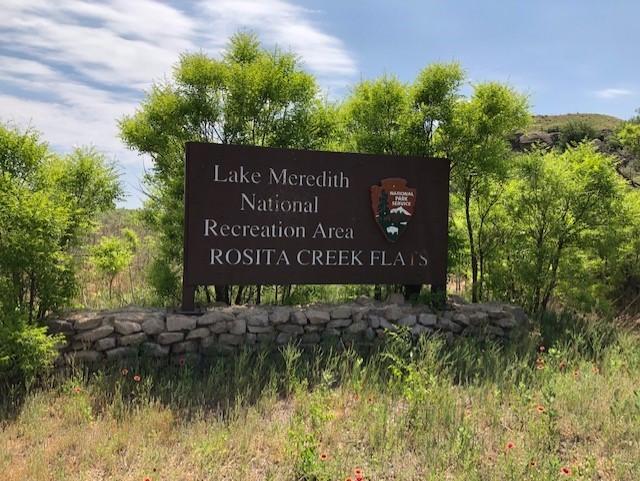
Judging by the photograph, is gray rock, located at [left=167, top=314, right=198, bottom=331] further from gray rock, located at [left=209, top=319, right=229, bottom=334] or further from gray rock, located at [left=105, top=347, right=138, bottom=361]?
gray rock, located at [left=105, top=347, right=138, bottom=361]

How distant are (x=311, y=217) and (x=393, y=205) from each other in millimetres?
1127

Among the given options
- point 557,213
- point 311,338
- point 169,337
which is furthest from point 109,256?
point 557,213

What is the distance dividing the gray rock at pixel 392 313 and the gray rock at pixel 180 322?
2393 mm

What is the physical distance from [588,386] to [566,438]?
1.06m

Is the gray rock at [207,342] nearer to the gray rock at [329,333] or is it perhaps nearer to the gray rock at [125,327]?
the gray rock at [125,327]

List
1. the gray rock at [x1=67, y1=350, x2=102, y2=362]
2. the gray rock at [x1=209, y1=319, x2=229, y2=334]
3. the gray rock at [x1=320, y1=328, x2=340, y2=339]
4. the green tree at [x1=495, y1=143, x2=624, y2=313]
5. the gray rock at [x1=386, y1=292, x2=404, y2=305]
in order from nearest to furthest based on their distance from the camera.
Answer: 1. the gray rock at [x1=67, y1=350, x2=102, y2=362]
2. the gray rock at [x1=209, y1=319, x2=229, y2=334]
3. the gray rock at [x1=320, y1=328, x2=340, y2=339]
4. the gray rock at [x1=386, y1=292, x2=404, y2=305]
5. the green tree at [x1=495, y1=143, x2=624, y2=313]

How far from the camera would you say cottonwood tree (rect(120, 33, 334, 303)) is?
7.11 meters

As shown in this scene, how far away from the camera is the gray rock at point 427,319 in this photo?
23.0ft

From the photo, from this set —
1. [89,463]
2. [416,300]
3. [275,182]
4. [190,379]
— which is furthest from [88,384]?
[416,300]

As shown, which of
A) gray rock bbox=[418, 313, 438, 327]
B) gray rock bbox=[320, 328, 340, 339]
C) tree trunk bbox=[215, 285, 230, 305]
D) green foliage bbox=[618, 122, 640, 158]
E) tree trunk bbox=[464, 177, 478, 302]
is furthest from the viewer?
green foliage bbox=[618, 122, 640, 158]

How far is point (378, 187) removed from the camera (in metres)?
6.95

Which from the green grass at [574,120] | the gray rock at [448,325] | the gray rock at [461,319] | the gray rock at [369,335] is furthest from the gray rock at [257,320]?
the green grass at [574,120]

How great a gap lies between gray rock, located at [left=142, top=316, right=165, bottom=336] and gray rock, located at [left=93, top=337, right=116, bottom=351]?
14.0 inches

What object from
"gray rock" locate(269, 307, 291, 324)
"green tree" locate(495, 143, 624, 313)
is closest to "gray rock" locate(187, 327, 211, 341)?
"gray rock" locate(269, 307, 291, 324)
